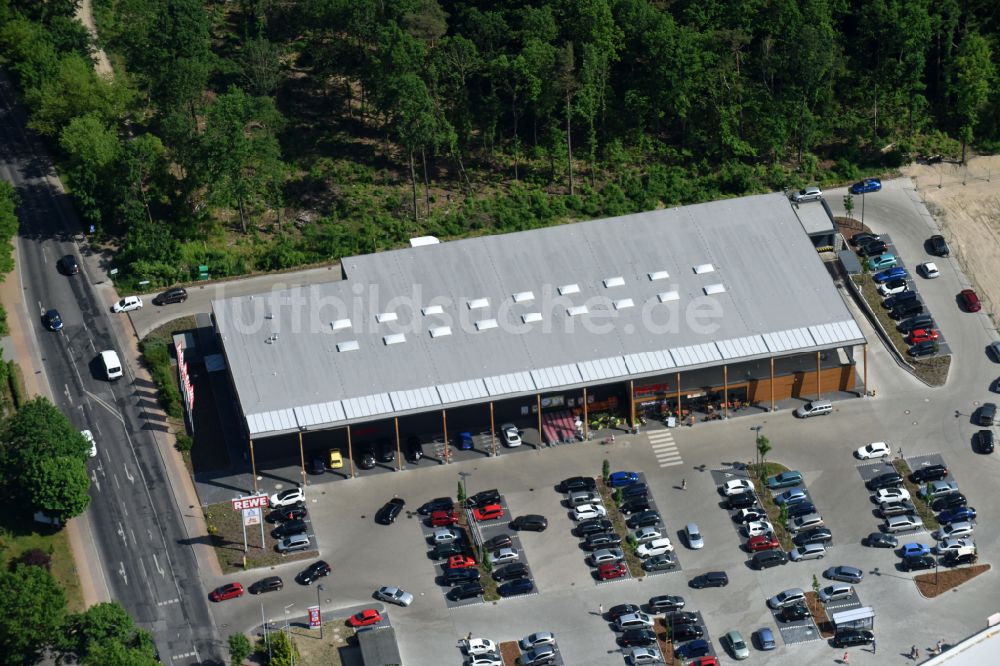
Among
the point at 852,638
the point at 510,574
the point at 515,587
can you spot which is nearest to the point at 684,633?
the point at 852,638

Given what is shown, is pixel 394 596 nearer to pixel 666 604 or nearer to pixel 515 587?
pixel 515 587

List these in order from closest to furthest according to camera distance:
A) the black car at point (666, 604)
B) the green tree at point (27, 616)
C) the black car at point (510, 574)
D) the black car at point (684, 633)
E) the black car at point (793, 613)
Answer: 1. the green tree at point (27, 616)
2. the black car at point (684, 633)
3. the black car at point (793, 613)
4. the black car at point (666, 604)
5. the black car at point (510, 574)

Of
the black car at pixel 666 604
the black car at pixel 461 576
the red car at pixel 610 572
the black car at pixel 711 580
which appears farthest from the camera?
the red car at pixel 610 572

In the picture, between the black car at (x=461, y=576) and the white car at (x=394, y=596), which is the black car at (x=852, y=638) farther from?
the white car at (x=394, y=596)

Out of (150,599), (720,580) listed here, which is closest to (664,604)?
(720,580)

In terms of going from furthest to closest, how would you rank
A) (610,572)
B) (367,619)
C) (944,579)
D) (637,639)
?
1. (610,572)
2. (944,579)
3. (367,619)
4. (637,639)

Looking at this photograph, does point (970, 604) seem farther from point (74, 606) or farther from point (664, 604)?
point (74, 606)

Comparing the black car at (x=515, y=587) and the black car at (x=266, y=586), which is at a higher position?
the black car at (x=266, y=586)

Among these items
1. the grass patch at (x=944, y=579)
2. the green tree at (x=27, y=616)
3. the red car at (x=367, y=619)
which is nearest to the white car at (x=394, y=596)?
the red car at (x=367, y=619)
